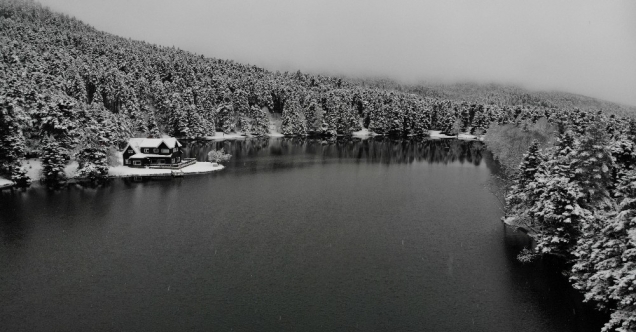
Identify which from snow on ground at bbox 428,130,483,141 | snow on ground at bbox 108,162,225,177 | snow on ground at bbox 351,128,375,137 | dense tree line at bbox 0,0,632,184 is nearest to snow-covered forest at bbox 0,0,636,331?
dense tree line at bbox 0,0,632,184

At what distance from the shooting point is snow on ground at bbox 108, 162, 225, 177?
77500mm

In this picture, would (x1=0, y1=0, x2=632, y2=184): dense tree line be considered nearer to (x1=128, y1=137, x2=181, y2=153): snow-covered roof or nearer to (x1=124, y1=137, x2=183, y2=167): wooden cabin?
(x1=128, y1=137, x2=181, y2=153): snow-covered roof

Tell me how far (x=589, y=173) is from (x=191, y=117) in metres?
114

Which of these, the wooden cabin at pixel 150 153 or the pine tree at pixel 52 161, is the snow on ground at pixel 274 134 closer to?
the wooden cabin at pixel 150 153

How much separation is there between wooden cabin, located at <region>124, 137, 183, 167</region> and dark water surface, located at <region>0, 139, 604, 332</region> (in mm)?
12809

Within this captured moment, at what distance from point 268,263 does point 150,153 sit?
55.0m

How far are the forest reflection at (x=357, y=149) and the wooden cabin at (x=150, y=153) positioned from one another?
40.2 feet

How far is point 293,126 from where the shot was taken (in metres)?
152

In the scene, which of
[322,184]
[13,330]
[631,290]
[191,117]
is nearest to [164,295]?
[13,330]

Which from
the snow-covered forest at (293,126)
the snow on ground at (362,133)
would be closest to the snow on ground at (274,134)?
the snow-covered forest at (293,126)

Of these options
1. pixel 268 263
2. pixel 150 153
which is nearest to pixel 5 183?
pixel 150 153

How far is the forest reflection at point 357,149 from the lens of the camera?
10725 centimetres

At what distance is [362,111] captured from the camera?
182 m

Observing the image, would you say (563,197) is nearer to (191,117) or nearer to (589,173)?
(589,173)
